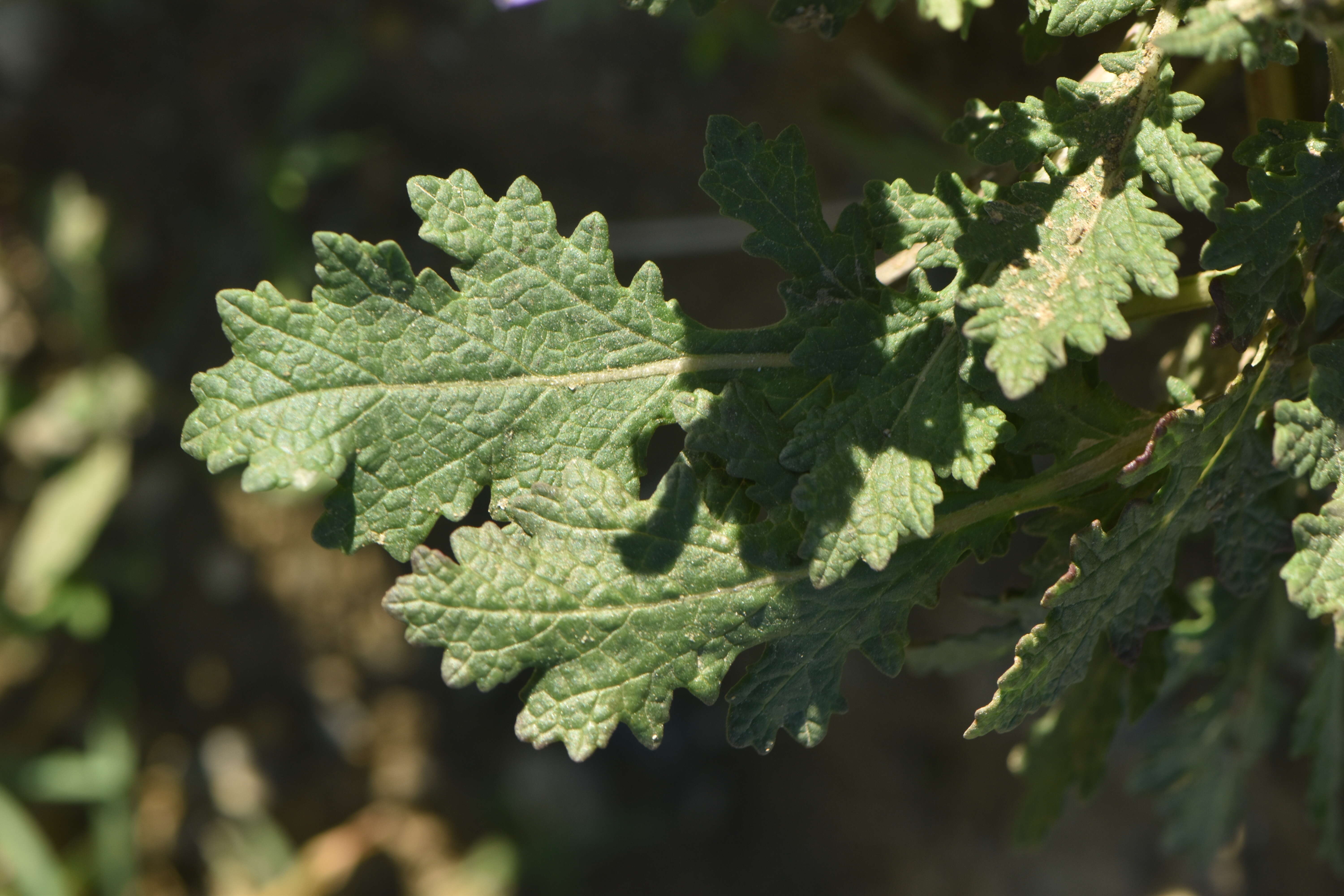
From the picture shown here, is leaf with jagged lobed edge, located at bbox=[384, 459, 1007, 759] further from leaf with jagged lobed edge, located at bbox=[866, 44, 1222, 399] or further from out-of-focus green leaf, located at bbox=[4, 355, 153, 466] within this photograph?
out-of-focus green leaf, located at bbox=[4, 355, 153, 466]

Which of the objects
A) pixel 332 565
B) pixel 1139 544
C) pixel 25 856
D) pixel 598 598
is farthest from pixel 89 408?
pixel 1139 544

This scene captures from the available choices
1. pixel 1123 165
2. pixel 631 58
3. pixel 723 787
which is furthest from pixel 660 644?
pixel 723 787

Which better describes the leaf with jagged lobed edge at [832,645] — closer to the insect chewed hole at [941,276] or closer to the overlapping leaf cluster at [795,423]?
the overlapping leaf cluster at [795,423]

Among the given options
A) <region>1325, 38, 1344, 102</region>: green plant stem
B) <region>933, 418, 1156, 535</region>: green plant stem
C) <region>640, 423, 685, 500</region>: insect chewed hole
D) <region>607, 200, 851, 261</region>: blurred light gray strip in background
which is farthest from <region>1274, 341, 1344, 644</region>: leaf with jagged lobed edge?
<region>640, 423, 685, 500</region>: insect chewed hole

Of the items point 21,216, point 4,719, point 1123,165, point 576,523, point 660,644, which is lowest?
point 4,719

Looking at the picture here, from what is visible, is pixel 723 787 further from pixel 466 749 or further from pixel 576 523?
pixel 576 523

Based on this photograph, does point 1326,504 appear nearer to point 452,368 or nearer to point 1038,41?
point 1038,41
